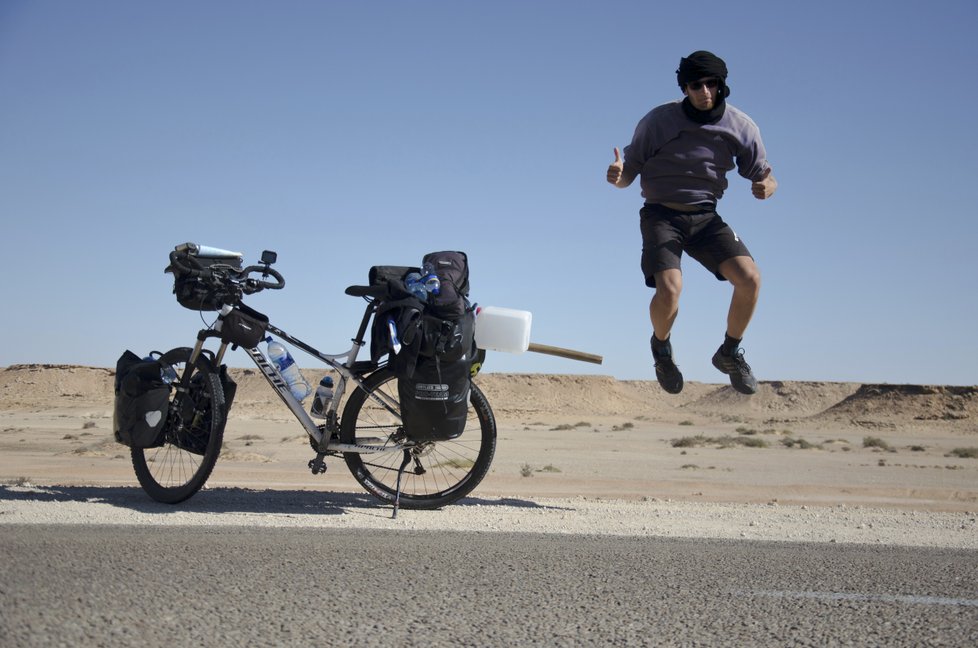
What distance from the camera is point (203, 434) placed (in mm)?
7207

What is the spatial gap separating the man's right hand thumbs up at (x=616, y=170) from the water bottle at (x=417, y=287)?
6.03 feet

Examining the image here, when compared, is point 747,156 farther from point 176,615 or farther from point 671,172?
point 176,615

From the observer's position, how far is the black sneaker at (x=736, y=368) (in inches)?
320

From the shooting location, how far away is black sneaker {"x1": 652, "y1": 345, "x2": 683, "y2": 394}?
8125mm

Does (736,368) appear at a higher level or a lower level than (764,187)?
lower

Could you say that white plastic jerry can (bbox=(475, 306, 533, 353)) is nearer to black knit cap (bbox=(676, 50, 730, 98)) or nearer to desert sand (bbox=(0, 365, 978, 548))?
desert sand (bbox=(0, 365, 978, 548))

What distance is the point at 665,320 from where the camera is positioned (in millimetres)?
7754

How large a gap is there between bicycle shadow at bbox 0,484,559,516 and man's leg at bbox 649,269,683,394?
1526 millimetres

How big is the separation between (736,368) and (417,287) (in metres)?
2.97

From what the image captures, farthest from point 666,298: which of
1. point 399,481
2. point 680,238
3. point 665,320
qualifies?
point 399,481

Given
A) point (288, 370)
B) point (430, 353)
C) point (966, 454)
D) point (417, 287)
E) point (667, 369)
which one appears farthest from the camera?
point (966, 454)

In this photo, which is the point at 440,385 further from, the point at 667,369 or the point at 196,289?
the point at 667,369

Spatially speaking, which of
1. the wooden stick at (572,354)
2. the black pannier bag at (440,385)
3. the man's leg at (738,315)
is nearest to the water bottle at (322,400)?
the black pannier bag at (440,385)

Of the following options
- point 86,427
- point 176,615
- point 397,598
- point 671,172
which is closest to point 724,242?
point 671,172
